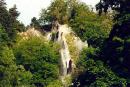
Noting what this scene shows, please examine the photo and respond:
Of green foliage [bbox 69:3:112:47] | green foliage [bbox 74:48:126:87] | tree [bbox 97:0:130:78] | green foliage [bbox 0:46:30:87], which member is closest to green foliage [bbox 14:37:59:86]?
green foliage [bbox 69:3:112:47]

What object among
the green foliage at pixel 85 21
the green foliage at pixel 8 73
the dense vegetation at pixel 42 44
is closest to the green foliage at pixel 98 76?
the dense vegetation at pixel 42 44

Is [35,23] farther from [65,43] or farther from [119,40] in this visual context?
[119,40]

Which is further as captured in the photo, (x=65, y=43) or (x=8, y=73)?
(x=65, y=43)

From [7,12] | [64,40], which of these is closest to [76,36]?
[64,40]

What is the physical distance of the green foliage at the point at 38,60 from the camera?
115 meters

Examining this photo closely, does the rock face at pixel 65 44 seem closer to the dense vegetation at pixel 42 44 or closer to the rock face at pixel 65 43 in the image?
the rock face at pixel 65 43

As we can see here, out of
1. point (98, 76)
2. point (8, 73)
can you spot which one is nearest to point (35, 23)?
point (8, 73)

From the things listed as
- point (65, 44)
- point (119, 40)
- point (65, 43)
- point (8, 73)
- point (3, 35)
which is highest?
point (119, 40)

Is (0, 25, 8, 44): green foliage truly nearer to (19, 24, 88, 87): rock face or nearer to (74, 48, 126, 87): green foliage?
(19, 24, 88, 87): rock face

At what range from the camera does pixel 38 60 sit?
4589 inches

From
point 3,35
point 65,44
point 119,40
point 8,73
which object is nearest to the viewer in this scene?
point 119,40

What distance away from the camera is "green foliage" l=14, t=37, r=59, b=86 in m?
115

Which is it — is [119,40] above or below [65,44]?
above

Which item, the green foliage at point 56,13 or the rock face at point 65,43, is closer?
the rock face at point 65,43
